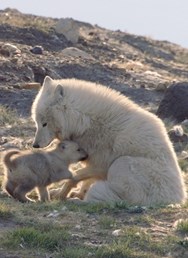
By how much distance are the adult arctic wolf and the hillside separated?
0.52 meters

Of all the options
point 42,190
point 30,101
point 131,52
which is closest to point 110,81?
point 30,101

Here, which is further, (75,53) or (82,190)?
→ (75,53)

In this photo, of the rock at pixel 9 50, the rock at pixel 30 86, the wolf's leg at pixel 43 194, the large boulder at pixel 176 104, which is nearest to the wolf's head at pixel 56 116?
the wolf's leg at pixel 43 194

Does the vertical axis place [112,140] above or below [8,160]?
above

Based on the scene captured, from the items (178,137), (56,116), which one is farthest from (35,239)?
(178,137)

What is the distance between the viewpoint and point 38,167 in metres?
9.01

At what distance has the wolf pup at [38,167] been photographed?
8820mm

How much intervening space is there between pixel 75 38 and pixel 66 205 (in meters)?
16.4

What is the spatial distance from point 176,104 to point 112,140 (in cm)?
→ 659

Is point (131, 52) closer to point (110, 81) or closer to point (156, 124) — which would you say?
point (110, 81)

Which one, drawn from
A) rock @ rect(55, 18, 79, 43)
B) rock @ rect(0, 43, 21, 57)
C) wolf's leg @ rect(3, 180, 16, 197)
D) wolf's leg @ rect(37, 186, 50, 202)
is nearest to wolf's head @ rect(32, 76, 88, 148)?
wolf's leg @ rect(37, 186, 50, 202)

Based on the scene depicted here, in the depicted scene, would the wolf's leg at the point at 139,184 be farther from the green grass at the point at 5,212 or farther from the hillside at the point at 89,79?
the green grass at the point at 5,212

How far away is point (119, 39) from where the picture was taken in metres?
30.9

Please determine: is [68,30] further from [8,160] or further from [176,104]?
[8,160]
